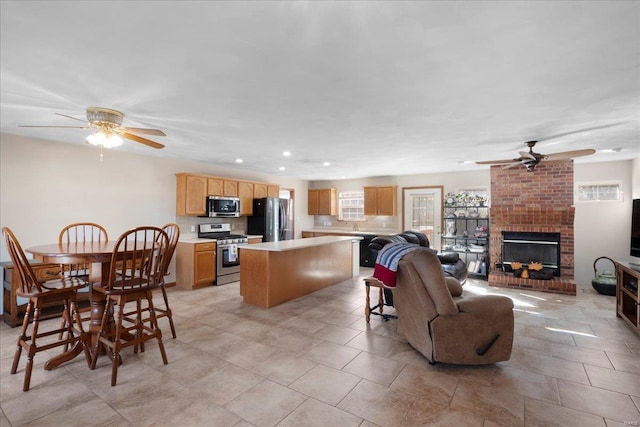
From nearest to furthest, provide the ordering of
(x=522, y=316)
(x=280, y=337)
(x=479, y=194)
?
(x=280, y=337) → (x=522, y=316) → (x=479, y=194)

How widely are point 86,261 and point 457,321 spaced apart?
3030 millimetres

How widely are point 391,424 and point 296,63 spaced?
7.99 ft

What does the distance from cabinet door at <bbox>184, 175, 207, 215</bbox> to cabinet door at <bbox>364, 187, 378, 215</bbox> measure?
4113 mm

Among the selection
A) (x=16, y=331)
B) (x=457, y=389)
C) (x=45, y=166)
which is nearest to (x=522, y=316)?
(x=457, y=389)

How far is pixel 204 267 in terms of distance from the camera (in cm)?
544

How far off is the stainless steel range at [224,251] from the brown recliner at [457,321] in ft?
12.4

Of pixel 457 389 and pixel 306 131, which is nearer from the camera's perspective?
pixel 457 389

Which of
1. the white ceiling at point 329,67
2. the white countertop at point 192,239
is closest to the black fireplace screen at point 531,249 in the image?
the white ceiling at point 329,67

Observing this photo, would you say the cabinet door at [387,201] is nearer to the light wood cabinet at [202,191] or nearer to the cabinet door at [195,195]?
the light wood cabinet at [202,191]

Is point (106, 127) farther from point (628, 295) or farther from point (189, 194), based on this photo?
point (628, 295)

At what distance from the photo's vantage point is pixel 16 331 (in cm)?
348

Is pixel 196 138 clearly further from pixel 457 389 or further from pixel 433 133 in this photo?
pixel 457 389

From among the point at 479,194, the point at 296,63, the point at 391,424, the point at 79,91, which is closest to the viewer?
the point at 391,424

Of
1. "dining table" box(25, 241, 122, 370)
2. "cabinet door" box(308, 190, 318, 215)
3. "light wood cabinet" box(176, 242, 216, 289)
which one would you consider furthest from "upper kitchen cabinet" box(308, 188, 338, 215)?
"dining table" box(25, 241, 122, 370)
